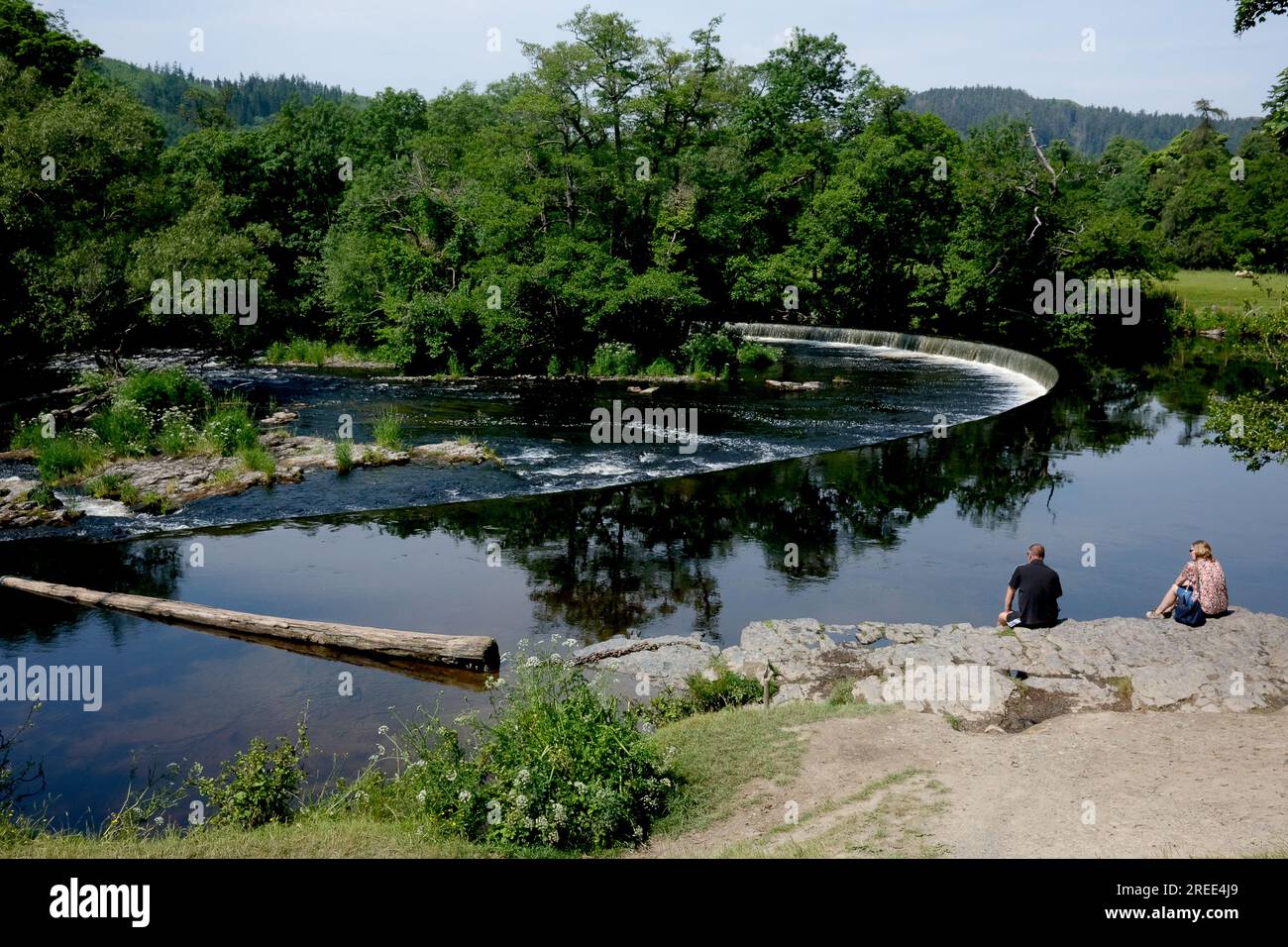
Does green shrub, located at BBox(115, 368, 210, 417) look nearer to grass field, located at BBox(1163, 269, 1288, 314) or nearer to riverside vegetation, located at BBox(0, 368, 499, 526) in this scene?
riverside vegetation, located at BBox(0, 368, 499, 526)

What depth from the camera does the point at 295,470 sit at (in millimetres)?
27328

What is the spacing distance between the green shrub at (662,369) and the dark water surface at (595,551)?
11.1 metres

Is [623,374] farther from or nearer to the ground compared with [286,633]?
farther from the ground

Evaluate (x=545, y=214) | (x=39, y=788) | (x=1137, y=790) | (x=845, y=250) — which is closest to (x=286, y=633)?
(x=39, y=788)

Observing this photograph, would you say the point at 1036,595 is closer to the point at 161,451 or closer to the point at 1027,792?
the point at 1027,792

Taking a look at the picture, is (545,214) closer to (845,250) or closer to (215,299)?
(215,299)

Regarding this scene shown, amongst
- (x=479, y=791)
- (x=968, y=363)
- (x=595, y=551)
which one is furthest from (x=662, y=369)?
(x=479, y=791)

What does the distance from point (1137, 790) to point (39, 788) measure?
13.0 metres

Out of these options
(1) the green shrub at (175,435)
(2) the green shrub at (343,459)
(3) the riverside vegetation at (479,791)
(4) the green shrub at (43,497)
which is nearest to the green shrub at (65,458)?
(1) the green shrub at (175,435)

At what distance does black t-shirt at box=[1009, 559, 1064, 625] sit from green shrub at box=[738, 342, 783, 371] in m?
34.8

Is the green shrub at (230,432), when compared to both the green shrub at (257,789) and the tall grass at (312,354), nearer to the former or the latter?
the green shrub at (257,789)

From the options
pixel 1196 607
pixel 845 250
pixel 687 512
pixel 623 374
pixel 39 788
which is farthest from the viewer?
pixel 845 250

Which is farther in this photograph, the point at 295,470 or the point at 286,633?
the point at 295,470

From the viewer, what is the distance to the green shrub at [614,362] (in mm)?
47469
